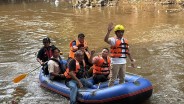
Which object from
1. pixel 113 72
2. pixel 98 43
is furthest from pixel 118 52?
pixel 98 43

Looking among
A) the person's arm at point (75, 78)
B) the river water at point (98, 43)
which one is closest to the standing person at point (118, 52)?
the person's arm at point (75, 78)

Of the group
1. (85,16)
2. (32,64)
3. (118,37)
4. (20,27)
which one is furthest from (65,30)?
(118,37)

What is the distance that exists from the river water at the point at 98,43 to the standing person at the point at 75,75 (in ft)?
1.95

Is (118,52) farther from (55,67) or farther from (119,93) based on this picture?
(55,67)

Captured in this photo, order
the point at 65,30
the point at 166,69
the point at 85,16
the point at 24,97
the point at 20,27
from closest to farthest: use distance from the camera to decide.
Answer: the point at 24,97
the point at 166,69
the point at 65,30
the point at 20,27
the point at 85,16

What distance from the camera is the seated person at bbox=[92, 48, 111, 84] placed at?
7547mm

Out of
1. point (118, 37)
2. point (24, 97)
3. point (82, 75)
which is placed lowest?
point (24, 97)

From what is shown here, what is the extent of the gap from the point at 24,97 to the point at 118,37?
3.02 m

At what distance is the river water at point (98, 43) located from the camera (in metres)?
8.49

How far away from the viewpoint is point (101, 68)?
7.68 m

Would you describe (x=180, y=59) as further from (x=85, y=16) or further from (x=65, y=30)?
(x=85, y=16)

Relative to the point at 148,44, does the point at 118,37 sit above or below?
above

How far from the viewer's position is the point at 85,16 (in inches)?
903

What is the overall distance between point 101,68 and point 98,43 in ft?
21.4
